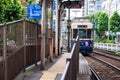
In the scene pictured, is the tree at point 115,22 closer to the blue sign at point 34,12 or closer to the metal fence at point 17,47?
the blue sign at point 34,12

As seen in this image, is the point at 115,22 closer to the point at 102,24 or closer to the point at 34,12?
the point at 102,24

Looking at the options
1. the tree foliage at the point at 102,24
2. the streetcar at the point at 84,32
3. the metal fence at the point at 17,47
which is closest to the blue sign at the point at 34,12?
the streetcar at the point at 84,32

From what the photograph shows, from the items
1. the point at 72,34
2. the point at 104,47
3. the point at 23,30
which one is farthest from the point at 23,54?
the point at 104,47

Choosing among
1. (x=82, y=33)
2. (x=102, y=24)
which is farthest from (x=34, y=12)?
(x=102, y=24)

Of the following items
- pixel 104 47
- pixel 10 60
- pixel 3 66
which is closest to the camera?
pixel 3 66

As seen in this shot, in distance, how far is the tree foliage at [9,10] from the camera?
4259 cm

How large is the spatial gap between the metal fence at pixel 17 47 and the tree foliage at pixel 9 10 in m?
28.6

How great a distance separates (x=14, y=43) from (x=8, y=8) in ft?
117

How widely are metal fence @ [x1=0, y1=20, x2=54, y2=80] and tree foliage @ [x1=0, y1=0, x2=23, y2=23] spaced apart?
1125 inches

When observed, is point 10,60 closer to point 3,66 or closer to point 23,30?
point 3,66

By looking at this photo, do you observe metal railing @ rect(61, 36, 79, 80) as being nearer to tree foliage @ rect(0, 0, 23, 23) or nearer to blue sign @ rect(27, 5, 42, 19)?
blue sign @ rect(27, 5, 42, 19)

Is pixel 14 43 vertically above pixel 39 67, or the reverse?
pixel 14 43

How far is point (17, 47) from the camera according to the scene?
10.1m

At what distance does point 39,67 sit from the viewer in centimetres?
1426
